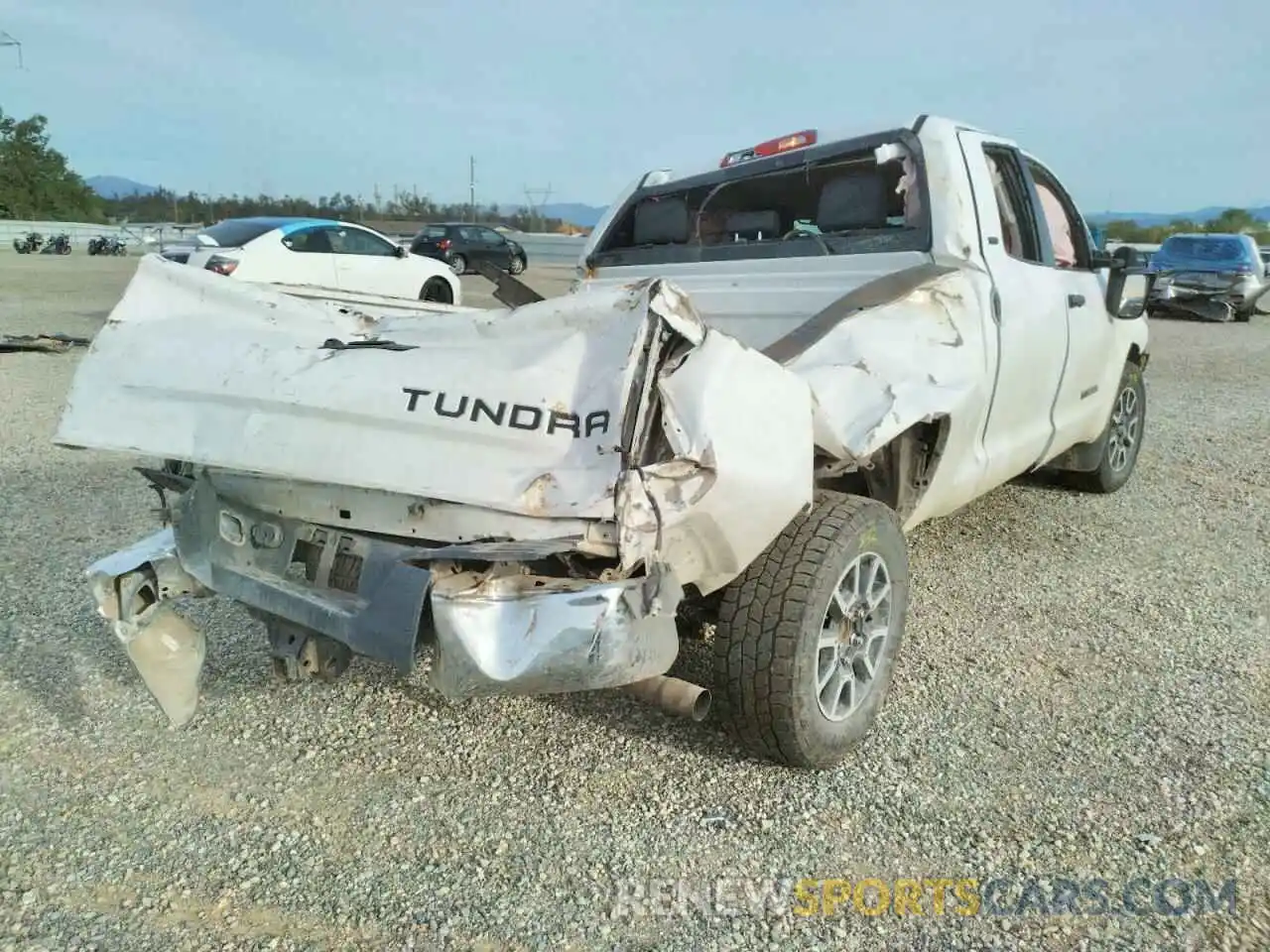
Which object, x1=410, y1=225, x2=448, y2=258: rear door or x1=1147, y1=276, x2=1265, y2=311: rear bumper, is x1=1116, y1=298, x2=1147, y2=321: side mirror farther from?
x1=410, y1=225, x2=448, y2=258: rear door

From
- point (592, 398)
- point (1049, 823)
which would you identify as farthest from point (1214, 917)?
point (592, 398)

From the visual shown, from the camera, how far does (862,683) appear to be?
3006 mm

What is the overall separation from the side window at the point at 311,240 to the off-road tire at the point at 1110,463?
1042 centimetres

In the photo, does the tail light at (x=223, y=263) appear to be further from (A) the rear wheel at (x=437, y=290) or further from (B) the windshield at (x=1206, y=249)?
(B) the windshield at (x=1206, y=249)

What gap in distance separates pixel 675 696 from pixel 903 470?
1.32 m

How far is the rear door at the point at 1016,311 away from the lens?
12.3ft

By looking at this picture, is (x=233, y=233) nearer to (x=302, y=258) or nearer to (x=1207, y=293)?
(x=302, y=258)

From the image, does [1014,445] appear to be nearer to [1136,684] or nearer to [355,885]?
[1136,684]

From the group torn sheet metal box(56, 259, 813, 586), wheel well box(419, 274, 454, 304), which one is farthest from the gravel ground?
wheel well box(419, 274, 454, 304)

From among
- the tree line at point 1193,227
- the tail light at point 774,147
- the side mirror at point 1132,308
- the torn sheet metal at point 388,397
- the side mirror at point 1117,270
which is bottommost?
the torn sheet metal at point 388,397

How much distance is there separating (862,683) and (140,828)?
6.92ft

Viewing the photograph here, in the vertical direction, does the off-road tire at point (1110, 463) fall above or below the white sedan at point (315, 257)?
below

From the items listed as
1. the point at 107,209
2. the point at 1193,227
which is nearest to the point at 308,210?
the point at 107,209

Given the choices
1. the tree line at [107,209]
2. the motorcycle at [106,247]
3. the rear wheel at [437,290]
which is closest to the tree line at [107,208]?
the tree line at [107,209]
